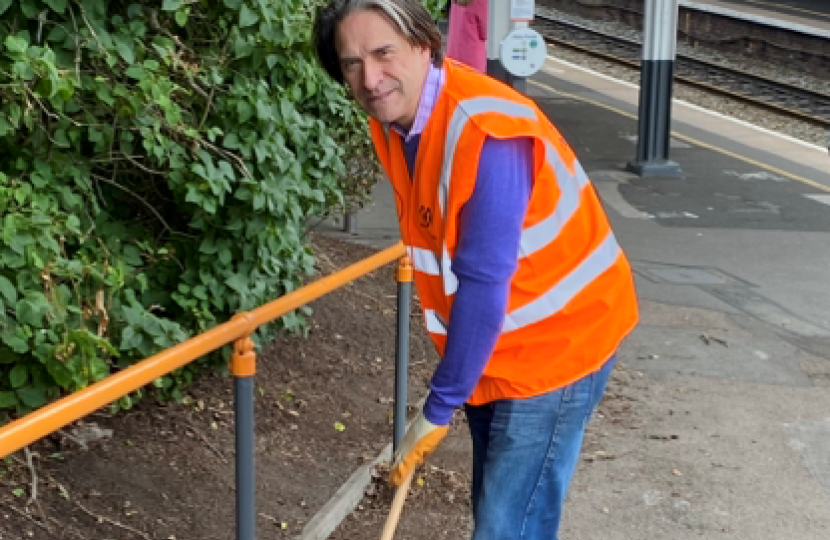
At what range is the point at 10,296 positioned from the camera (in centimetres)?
327

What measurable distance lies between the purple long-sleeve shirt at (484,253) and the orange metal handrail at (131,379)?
0.67 m

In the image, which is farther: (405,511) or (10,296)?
(405,511)

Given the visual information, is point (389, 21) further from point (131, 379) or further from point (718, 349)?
point (718, 349)

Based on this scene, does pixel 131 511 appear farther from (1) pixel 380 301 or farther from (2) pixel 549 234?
(1) pixel 380 301

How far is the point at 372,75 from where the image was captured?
94.5 inches

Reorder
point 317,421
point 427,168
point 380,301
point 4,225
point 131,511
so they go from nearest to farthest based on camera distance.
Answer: point 427,168 < point 4,225 < point 131,511 < point 317,421 < point 380,301

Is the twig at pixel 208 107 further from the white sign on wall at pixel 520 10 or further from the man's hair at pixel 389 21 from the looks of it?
the white sign on wall at pixel 520 10

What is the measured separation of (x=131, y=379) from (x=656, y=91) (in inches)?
411

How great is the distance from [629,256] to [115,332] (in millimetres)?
5818

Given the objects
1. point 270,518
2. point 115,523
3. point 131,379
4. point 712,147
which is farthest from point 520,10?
point 131,379

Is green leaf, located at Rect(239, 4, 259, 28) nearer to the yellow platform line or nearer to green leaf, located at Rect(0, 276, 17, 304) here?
green leaf, located at Rect(0, 276, 17, 304)

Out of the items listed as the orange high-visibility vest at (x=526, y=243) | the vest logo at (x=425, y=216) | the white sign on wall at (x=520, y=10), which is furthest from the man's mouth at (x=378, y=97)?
the white sign on wall at (x=520, y=10)

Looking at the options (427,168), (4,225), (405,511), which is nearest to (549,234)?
(427,168)

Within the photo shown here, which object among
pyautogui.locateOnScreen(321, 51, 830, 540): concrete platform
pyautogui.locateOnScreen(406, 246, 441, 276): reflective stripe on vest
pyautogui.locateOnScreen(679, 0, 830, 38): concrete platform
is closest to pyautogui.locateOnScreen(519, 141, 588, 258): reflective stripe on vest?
pyautogui.locateOnScreen(406, 246, 441, 276): reflective stripe on vest
